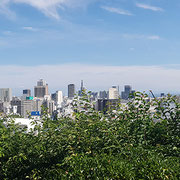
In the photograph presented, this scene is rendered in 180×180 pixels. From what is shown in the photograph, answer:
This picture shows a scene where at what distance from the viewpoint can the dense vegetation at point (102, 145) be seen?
283 centimetres

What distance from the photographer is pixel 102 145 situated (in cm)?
383

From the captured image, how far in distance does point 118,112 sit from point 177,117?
3.54 ft

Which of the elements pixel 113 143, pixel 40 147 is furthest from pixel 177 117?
pixel 40 147

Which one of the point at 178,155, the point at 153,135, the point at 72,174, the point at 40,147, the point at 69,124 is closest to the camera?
the point at 72,174

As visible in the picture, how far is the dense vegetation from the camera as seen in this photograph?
9.30 ft

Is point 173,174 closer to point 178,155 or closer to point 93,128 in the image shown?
point 178,155

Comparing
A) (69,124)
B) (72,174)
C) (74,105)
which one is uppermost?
(74,105)

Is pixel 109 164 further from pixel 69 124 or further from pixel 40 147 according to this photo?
pixel 69 124

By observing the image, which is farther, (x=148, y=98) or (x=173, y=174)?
(x=148, y=98)

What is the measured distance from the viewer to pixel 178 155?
3.65 m

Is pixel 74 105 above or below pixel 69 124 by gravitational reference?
above

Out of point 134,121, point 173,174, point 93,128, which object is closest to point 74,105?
point 93,128

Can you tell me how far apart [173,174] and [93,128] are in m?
1.71

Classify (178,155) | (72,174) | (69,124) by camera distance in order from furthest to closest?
(69,124) → (178,155) → (72,174)
